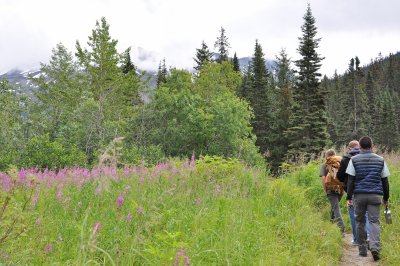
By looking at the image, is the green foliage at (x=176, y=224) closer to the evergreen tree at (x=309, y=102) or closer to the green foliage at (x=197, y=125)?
the green foliage at (x=197, y=125)

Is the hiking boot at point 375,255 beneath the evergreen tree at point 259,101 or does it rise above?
beneath

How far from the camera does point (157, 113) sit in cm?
2189

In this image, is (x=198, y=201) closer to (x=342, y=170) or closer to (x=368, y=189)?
(x=368, y=189)

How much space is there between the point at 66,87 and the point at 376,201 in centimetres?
3528

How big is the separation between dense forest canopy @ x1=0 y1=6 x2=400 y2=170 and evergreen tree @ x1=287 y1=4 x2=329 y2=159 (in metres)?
0.09

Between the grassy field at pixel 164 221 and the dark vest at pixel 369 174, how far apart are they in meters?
1.02

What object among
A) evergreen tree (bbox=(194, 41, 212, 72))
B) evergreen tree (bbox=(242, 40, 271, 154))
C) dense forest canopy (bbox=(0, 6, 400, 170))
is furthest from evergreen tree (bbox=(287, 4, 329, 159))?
evergreen tree (bbox=(194, 41, 212, 72))

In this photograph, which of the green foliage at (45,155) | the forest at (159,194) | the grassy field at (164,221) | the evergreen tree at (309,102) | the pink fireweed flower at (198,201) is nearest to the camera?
the grassy field at (164,221)

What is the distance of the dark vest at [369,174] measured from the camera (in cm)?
629

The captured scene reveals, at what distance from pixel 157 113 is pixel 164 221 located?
17286 mm

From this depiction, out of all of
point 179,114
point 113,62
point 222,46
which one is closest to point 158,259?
point 179,114

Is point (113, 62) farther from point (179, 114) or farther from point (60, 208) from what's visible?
point (60, 208)

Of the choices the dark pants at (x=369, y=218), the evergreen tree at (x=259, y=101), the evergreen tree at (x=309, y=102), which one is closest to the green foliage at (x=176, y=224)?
the dark pants at (x=369, y=218)

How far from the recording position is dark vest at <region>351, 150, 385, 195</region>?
20.6 feet
